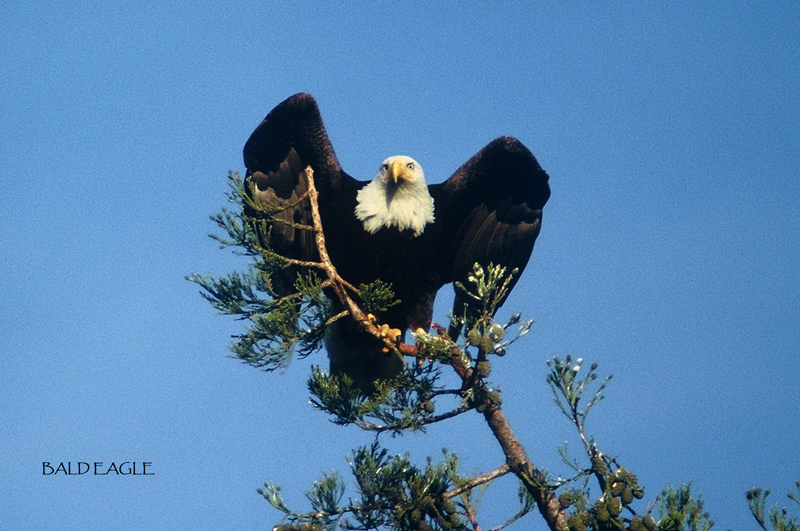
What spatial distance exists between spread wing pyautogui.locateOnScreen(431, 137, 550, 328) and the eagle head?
160 millimetres

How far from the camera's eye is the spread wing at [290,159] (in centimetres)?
590

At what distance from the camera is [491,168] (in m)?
6.30

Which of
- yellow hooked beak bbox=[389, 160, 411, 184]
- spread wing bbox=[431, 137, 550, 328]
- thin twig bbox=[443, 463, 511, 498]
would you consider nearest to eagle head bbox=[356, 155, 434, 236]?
yellow hooked beak bbox=[389, 160, 411, 184]

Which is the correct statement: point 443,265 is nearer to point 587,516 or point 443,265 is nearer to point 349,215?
point 349,215

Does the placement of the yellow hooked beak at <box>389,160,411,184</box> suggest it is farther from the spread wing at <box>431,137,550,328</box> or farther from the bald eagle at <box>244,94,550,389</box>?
the spread wing at <box>431,137,550,328</box>

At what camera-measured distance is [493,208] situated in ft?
21.0

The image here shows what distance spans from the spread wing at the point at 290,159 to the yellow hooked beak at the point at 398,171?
14.9 inches

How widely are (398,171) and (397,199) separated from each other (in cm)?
19

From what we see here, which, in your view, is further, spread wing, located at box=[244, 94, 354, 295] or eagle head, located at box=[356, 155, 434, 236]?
eagle head, located at box=[356, 155, 434, 236]

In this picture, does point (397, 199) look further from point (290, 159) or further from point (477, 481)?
point (477, 481)

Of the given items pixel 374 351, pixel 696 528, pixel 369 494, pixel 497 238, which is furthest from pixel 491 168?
pixel 696 528

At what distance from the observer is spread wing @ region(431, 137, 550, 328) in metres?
6.26

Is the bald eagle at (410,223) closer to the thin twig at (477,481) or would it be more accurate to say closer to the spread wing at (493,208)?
the spread wing at (493,208)

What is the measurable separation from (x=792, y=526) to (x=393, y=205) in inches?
134
